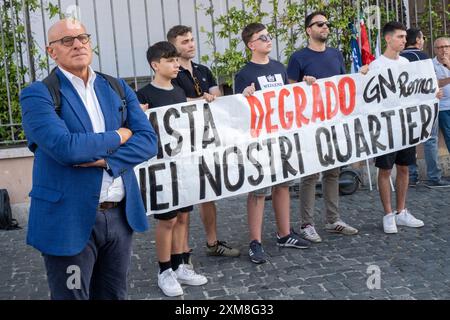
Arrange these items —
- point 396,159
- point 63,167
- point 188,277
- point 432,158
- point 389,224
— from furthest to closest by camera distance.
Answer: point 432,158, point 396,159, point 389,224, point 188,277, point 63,167

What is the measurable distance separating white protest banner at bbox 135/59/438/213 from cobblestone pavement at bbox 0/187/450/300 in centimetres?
65

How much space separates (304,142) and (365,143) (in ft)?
2.18

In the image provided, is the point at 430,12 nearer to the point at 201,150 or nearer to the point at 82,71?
the point at 201,150

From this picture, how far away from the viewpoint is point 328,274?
4.80m

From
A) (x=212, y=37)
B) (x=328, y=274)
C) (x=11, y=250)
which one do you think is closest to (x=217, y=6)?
(x=212, y=37)

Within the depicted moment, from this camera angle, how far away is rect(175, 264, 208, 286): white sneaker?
4.76 meters

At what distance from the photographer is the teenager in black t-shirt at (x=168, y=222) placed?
178 inches

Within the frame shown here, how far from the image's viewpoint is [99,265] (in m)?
3.19

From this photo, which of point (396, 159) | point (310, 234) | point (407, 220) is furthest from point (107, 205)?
point (407, 220)

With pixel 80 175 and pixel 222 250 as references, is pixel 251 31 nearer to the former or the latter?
pixel 222 250

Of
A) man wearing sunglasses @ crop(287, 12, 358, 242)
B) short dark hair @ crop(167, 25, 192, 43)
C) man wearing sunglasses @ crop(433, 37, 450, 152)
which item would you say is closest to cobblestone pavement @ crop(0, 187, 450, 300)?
man wearing sunglasses @ crop(287, 12, 358, 242)

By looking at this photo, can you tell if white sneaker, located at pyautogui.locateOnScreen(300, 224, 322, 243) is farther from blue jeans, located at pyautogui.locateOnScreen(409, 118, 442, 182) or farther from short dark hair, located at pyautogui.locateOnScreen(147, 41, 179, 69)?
blue jeans, located at pyautogui.locateOnScreen(409, 118, 442, 182)

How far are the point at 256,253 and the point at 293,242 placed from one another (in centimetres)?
47

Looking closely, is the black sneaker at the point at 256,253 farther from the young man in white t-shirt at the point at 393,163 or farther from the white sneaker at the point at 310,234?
the young man in white t-shirt at the point at 393,163
